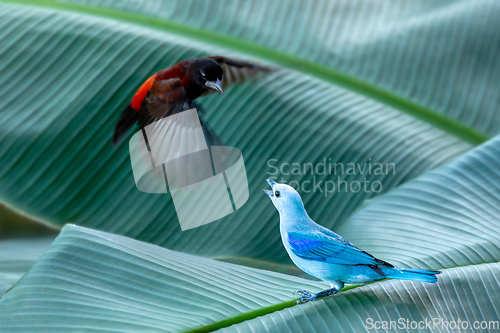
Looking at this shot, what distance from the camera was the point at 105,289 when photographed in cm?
45

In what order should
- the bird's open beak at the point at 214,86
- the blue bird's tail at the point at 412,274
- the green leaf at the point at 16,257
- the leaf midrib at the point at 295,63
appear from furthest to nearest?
the leaf midrib at the point at 295,63, the green leaf at the point at 16,257, the bird's open beak at the point at 214,86, the blue bird's tail at the point at 412,274

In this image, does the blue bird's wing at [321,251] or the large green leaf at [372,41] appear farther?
the large green leaf at [372,41]

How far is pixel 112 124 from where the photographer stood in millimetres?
782

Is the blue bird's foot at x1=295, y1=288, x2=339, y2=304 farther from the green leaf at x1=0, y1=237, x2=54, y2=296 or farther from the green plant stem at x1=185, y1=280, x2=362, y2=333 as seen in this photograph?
the green leaf at x1=0, y1=237, x2=54, y2=296

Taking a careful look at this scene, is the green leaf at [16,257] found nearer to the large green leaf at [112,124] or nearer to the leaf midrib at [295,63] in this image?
the large green leaf at [112,124]

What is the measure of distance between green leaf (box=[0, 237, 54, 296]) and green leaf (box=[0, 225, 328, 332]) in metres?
0.18

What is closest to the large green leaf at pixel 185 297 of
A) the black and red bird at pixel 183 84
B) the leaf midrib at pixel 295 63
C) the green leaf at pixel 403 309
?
the green leaf at pixel 403 309

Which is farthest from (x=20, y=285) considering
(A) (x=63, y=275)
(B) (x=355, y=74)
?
(B) (x=355, y=74)

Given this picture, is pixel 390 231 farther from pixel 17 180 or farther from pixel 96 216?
pixel 17 180

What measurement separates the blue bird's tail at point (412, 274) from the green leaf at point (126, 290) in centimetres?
9

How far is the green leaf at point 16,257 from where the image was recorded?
→ 668 millimetres

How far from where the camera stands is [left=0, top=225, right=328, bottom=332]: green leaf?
0.42 m

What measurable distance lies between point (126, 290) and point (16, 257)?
473 millimetres

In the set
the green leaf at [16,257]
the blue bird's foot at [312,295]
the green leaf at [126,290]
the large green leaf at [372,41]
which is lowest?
the green leaf at [16,257]
